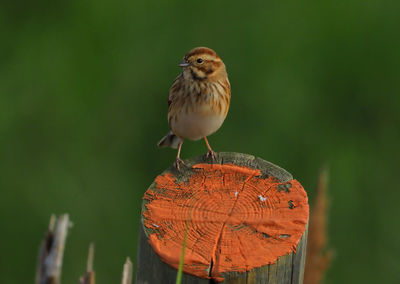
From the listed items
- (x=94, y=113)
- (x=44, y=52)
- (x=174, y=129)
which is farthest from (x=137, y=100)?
(x=174, y=129)

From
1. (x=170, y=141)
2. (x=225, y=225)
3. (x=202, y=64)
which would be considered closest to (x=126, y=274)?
(x=225, y=225)

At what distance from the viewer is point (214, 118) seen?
187 inches

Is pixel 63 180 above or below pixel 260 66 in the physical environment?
below

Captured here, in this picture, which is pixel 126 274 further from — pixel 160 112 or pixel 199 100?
pixel 160 112

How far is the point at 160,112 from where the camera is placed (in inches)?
245

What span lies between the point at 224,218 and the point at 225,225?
0.18 ft

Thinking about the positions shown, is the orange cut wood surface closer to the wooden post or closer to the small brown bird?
the wooden post

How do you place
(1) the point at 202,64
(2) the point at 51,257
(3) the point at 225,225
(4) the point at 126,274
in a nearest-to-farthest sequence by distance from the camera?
(2) the point at 51,257
(4) the point at 126,274
(3) the point at 225,225
(1) the point at 202,64

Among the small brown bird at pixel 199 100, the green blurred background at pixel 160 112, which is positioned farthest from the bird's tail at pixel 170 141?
the green blurred background at pixel 160 112

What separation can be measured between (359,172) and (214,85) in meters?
→ 1.95

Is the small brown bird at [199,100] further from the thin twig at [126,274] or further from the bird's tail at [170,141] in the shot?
the thin twig at [126,274]

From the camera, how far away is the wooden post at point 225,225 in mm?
3004

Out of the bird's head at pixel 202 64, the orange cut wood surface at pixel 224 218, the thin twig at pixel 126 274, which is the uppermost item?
the bird's head at pixel 202 64

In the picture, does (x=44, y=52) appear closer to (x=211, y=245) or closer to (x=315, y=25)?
(x=315, y=25)
